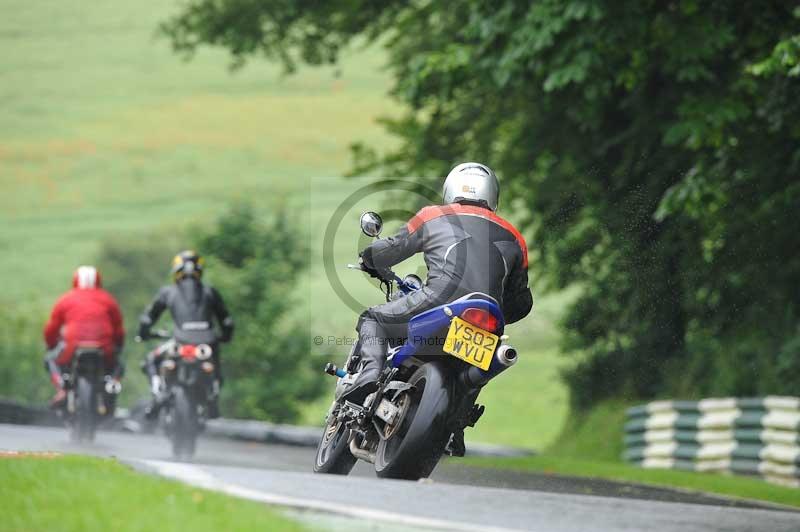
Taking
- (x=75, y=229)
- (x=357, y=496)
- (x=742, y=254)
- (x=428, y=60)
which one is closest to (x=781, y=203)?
(x=742, y=254)

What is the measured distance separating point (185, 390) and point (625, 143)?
9.70 m

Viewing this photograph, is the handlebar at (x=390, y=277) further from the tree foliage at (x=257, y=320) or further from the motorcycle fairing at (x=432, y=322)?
the tree foliage at (x=257, y=320)

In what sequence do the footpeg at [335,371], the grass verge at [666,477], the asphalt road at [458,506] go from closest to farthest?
the asphalt road at [458,506] < the footpeg at [335,371] < the grass verge at [666,477]

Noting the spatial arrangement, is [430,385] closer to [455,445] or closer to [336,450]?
[455,445]

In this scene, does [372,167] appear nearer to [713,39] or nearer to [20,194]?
[713,39]

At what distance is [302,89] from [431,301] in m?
97.4

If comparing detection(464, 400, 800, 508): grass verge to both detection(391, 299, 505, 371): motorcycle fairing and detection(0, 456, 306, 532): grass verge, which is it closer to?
detection(391, 299, 505, 371): motorcycle fairing

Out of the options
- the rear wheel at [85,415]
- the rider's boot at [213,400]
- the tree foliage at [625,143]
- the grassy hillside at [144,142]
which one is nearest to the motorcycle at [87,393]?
the rear wheel at [85,415]

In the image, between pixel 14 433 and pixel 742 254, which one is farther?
pixel 742 254

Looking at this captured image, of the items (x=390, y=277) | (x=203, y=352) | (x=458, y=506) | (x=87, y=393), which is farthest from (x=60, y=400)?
(x=458, y=506)

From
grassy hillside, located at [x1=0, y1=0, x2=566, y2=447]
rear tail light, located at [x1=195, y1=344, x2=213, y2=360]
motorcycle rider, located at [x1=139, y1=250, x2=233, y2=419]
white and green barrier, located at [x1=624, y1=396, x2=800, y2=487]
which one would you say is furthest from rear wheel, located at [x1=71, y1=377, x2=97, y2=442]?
grassy hillside, located at [x1=0, y1=0, x2=566, y2=447]

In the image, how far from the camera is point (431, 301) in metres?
9.55

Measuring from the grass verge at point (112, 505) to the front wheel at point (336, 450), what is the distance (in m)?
2.28

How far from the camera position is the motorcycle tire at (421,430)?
29.9 ft
